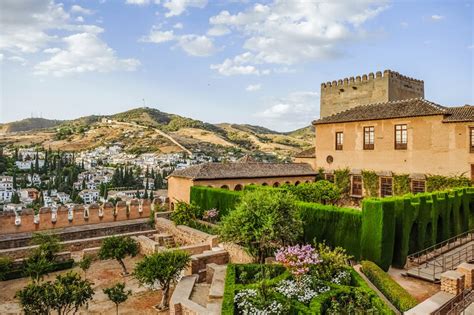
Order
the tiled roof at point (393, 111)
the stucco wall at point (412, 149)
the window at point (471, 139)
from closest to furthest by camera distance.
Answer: the window at point (471, 139) → the stucco wall at point (412, 149) → the tiled roof at point (393, 111)

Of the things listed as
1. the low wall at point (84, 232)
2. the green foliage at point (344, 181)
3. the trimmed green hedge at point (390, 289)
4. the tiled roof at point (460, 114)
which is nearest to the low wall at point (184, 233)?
the low wall at point (84, 232)

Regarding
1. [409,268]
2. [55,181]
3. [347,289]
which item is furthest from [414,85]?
[55,181]

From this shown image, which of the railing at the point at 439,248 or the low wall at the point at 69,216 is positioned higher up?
the low wall at the point at 69,216

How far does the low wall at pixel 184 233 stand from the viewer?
1481cm

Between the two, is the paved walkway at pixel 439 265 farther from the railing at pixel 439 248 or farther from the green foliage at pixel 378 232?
the green foliage at pixel 378 232

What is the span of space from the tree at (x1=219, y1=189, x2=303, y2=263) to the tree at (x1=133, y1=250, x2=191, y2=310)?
Result: 2173 millimetres

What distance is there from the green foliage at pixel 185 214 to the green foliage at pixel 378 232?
368 inches

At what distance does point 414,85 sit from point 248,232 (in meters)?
31.6

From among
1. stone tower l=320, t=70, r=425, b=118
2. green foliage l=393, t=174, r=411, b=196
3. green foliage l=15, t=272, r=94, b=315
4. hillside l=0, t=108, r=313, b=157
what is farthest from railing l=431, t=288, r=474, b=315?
hillside l=0, t=108, r=313, b=157

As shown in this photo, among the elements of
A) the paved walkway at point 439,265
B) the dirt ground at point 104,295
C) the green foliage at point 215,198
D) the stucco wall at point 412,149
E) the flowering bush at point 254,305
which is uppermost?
the stucco wall at point 412,149

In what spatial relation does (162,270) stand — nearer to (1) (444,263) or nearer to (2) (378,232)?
(2) (378,232)

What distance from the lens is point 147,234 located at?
1808cm

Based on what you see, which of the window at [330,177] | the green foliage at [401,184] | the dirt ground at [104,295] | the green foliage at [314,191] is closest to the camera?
the dirt ground at [104,295]

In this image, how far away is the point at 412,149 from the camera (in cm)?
2166
